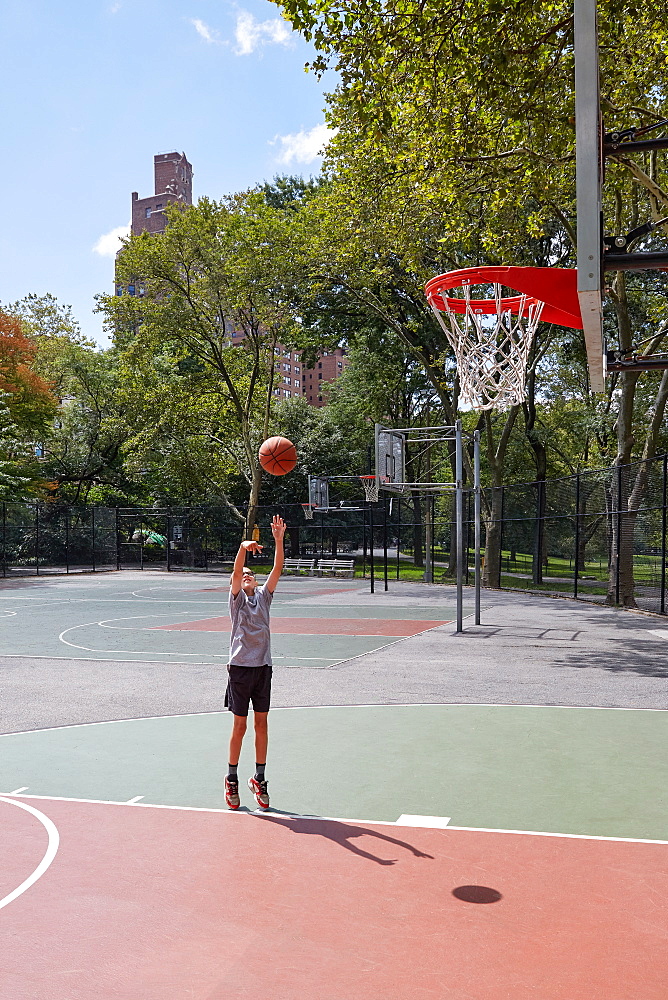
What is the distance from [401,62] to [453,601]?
14.8 meters

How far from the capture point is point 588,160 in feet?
16.4

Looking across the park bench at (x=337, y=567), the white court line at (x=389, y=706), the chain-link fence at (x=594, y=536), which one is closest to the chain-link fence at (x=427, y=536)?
the chain-link fence at (x=594, y=536)

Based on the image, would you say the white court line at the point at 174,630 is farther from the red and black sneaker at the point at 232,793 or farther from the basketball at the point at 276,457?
the red and black sneaker at the point at 232,793

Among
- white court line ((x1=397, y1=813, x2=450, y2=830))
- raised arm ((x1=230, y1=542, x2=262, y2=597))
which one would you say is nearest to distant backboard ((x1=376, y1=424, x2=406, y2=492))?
raised arm ((x1=230, y1=542, x2=262, y2=597))

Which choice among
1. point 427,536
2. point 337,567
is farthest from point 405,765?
point 337,567

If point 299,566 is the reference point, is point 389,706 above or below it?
below

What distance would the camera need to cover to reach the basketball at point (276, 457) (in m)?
7.83

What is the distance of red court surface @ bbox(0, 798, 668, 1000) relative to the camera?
12.4 feet

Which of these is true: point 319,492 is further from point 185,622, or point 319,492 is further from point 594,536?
point 185,622

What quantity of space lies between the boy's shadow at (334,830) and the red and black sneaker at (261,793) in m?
0.09

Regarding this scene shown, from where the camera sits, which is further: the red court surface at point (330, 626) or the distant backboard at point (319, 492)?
the distant backboard at point (319, 492)

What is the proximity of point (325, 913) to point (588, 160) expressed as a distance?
438 centimetres

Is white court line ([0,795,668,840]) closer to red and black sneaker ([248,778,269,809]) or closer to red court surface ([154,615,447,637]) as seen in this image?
red and black sneaker ([248,778,269,809])

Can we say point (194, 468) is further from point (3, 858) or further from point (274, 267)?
point (3, 858)
